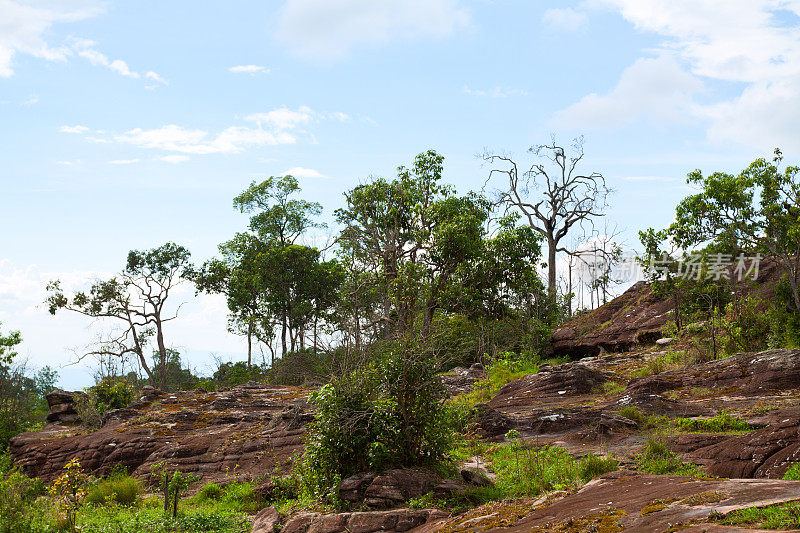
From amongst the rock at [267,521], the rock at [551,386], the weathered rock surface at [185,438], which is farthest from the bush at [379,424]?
the rock at [551,386]

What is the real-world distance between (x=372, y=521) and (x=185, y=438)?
14.4 metres

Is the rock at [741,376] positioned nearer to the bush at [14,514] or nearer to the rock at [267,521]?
the rock at [267,521]

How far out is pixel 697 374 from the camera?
1928cm

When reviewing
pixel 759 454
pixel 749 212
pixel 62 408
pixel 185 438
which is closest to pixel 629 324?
pixel 749 212

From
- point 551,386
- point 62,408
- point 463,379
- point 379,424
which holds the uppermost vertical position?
point 379,424

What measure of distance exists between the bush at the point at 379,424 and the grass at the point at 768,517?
645 centimetres

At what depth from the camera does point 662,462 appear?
9789 millimetres

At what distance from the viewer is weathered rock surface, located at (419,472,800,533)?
5195mm

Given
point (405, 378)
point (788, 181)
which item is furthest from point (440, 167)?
point (405, 378)

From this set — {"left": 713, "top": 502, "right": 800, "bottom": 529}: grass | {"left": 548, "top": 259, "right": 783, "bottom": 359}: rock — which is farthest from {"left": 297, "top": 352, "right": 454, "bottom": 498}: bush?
{"left": 548, "top": 259, "right": 783, "bottom": 359}: rock

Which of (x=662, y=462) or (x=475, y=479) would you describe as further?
(x=475, y=479)

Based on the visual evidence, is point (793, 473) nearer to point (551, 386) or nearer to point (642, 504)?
point (642, 504)

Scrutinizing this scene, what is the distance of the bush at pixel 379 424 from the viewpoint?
1080cm

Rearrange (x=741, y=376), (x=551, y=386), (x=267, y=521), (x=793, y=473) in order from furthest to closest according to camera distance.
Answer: (x=551, y=386)
(x=741, y=376)
(x=267, y=521)
(x=793, y=473)
